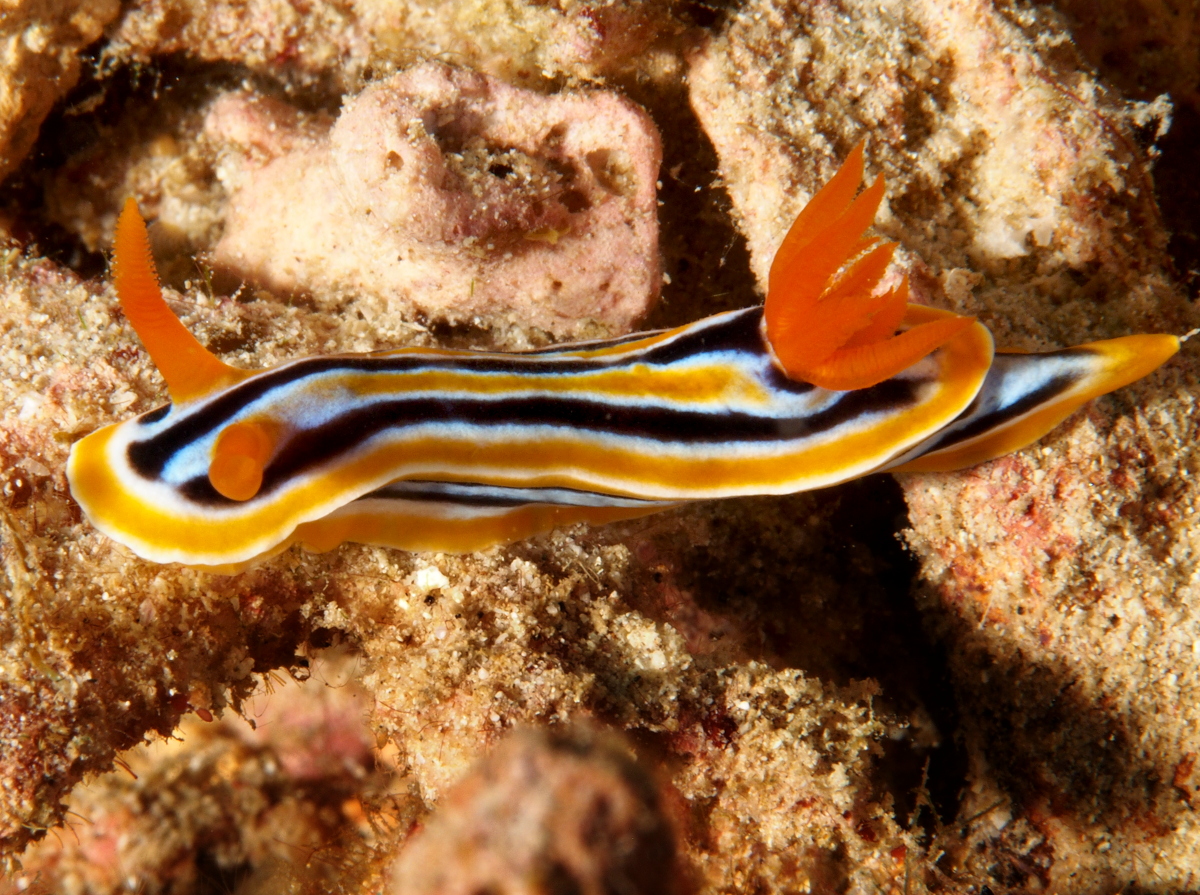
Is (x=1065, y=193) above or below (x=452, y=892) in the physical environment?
above

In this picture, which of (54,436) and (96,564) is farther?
(54,436)

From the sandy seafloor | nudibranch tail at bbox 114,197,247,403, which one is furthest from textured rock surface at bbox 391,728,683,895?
nudibranch tail at bbox 114,197,247,403

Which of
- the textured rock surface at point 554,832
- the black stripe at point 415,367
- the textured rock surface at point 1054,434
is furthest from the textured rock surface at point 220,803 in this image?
the textured rock surface at point 554,832

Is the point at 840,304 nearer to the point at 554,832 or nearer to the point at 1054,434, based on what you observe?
the point at 1054,434

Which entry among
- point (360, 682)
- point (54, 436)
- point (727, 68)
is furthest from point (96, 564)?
point (727, 68)

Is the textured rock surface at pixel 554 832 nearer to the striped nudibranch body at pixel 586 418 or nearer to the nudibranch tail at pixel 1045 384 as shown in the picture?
the striped nudibranch body at pixel 586 418

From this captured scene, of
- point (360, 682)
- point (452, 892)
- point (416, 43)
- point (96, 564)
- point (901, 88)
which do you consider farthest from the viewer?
point (416, 43)

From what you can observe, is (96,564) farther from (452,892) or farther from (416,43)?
(416,43)
